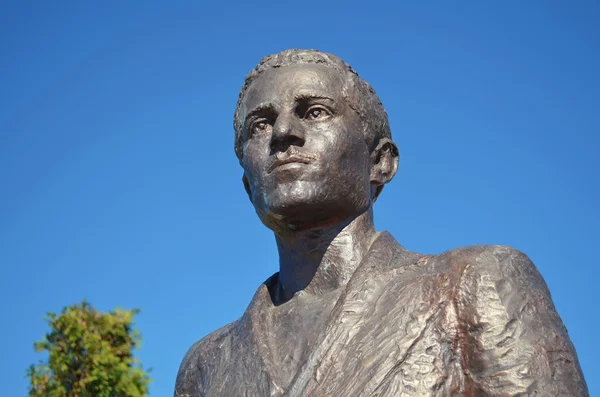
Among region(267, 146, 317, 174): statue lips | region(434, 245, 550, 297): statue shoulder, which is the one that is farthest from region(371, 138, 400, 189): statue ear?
region(434, 245, 550, 297): statue shoulder

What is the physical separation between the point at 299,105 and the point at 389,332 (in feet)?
4.85

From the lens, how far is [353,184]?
5.09 metres

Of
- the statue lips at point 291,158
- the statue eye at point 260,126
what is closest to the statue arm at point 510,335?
the statue lips at point 291,158

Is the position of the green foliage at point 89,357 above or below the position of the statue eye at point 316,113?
above

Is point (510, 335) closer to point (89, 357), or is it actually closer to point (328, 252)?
point (328, 252)

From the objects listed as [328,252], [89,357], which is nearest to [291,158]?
[328,252]

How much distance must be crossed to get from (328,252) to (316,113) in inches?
30.8

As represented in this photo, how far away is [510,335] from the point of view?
4145 millimetres

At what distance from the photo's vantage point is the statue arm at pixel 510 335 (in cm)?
405

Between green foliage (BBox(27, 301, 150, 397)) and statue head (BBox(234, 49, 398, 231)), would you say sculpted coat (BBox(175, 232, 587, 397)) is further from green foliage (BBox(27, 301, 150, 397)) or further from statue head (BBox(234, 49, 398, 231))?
green foliage (BBox(27, 301, 150, 397))

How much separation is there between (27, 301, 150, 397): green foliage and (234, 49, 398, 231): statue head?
14.3m

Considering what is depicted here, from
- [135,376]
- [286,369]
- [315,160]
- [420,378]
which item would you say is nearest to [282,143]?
[315,160]

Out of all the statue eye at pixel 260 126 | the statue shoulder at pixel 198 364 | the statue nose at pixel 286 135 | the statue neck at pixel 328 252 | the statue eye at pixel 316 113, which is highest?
the statue eye at pixel 260 126

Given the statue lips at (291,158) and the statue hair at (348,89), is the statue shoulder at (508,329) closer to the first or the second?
the statue lips at (291,158)
